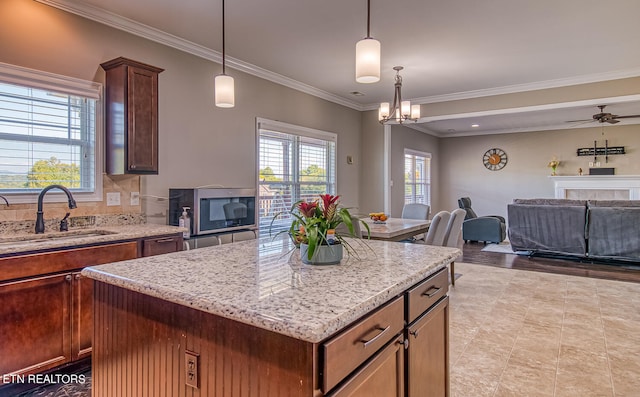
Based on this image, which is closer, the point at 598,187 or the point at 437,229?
the point at 437,229

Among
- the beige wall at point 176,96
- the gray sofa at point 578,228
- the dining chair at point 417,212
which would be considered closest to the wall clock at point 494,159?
the gray sofa at point 578,228

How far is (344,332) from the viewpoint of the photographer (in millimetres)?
997

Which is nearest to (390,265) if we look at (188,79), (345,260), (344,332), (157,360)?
(345,260)

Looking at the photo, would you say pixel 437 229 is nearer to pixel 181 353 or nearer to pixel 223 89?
pixel 223 89

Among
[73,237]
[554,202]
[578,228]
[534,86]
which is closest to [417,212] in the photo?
[534,86]

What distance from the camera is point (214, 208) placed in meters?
3.39

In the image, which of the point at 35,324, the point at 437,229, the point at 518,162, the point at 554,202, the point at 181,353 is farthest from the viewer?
the point at 518,162

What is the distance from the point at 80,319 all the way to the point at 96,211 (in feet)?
3.30

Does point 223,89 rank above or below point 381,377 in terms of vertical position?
above

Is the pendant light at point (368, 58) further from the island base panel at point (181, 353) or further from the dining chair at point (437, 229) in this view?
the dining chair at point (437, 229)

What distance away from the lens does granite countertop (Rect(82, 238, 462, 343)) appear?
97 centimetres

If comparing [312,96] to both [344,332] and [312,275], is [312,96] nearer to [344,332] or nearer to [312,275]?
[312,275]

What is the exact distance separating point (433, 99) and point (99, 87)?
462 cm

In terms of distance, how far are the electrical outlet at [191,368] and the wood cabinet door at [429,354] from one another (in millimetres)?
737
